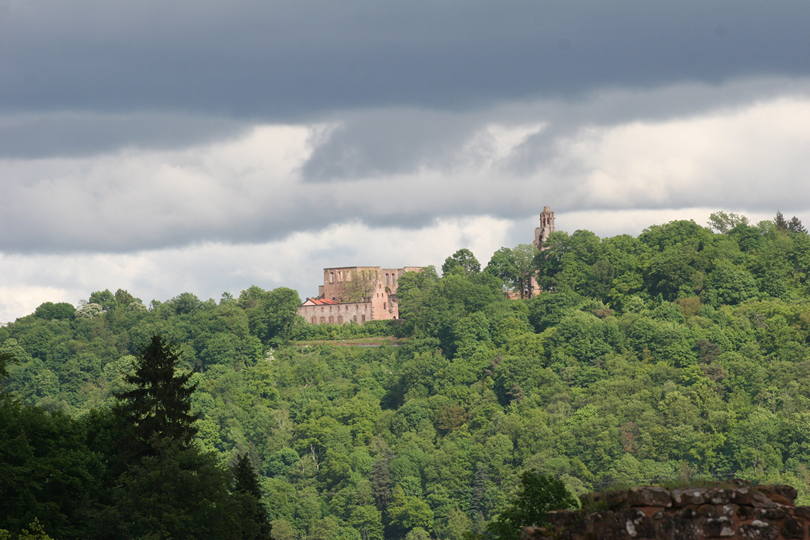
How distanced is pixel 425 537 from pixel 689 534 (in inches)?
5658

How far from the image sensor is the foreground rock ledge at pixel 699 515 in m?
33.7

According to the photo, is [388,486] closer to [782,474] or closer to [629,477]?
[629,477]

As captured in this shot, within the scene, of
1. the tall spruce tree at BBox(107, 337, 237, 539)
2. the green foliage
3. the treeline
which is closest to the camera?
the tall spruce tree at BBox(107, 337, 237, 539)

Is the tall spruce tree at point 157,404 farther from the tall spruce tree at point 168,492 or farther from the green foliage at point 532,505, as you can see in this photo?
the green foliage at point 532,505

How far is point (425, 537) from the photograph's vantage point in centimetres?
17612

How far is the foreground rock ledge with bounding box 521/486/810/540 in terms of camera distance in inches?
1326

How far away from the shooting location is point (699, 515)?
34.2 metres

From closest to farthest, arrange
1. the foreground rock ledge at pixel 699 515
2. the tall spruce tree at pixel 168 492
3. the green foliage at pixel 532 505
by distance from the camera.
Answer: the foreground rock ledge at pixel 699 515, the tall spruce tree at pixel 168 492, the green foliage at pixel 532 505

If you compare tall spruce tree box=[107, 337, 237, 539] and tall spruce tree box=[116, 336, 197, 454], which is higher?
tall spruce tree box=[116, 336, 197, 454]

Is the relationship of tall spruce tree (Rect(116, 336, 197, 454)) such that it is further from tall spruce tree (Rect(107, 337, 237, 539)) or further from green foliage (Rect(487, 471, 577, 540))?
green foliage (Rect(487, 471, 577, 540))

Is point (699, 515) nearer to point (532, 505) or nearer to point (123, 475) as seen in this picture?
point (532, 505)

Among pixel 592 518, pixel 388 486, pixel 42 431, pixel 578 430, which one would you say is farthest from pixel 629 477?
pixel 592 518

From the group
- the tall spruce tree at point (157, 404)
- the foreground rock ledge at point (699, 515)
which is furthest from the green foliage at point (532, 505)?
the foreground rock ledge at point (699, 515)

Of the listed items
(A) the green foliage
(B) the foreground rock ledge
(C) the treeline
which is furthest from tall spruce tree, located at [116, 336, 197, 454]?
(B) the foreground rock ledge
